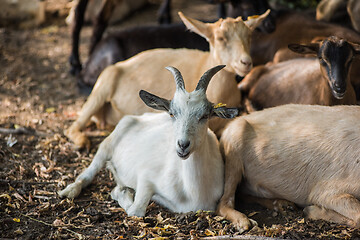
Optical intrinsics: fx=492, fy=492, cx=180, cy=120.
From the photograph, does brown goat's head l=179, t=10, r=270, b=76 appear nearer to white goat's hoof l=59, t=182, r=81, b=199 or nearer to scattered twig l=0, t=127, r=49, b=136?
white goat's hoof l=59, t=182, r=81, b=199

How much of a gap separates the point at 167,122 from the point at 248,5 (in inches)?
124

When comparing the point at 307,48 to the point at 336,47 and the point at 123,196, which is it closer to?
the point at 336,47

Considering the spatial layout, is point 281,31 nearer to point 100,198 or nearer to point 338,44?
point 338,44

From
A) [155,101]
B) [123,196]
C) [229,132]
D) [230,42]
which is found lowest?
[123,196]

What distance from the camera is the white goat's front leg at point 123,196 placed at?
14.1ft

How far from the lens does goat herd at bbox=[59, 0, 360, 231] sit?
13.0 feet

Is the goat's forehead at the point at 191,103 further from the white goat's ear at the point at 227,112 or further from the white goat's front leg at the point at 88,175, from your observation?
the white goat's front leg at the point at 88,175

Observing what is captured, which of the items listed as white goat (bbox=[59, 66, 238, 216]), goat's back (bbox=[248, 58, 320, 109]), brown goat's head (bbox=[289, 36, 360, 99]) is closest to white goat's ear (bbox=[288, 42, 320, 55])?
brown goat's head (bbox=[289, 36, 360, 99])

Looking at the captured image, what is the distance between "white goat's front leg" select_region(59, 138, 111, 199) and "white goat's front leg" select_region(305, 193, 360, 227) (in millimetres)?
2003

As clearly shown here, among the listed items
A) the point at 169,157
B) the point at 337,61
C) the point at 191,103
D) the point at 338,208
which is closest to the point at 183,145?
the point at 191,103

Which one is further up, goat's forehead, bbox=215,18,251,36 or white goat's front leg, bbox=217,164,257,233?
goat's forehead, bbox=215,18,251,36

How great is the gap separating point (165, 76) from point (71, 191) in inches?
72.0

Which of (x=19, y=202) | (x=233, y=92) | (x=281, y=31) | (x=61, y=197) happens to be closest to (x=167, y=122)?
(x=233, y=92)

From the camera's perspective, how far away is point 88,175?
4.71m
